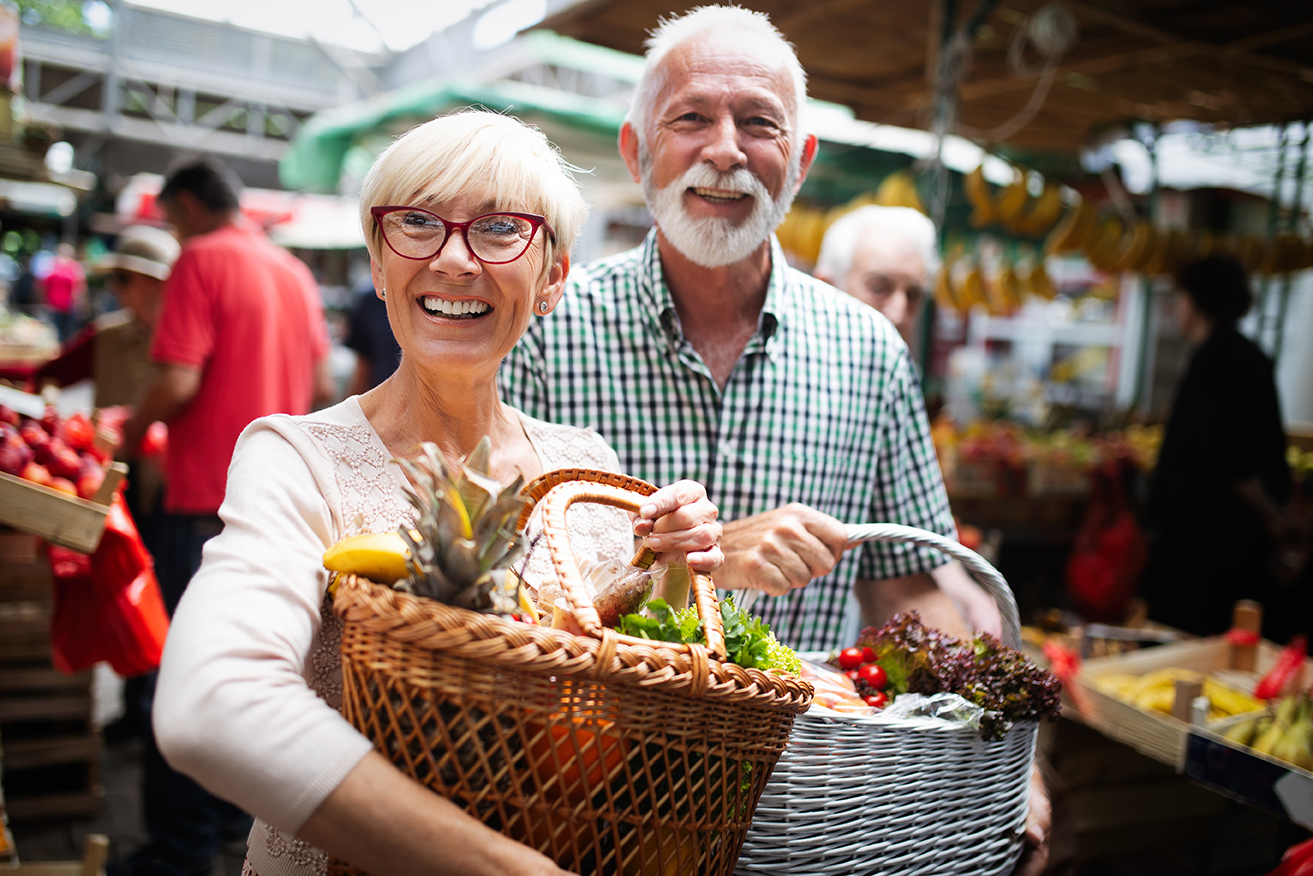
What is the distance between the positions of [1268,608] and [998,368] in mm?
9187

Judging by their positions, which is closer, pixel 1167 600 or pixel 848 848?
pixel 848 848

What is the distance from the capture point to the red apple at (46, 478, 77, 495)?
2539 mm

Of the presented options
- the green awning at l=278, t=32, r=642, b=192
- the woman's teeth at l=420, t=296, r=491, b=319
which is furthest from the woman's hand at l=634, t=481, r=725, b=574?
the green awning at l=278, t=32, r=642, b=192

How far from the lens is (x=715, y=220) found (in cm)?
193

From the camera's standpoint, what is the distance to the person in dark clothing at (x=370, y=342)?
471cm

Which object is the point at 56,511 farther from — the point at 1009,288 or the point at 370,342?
the point at 1009,288

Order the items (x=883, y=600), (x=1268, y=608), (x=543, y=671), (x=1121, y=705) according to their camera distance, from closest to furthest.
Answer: (x=543, y=671) → (x=883, y=600) → (x=1121, y=705) → (x=1268, y=608)

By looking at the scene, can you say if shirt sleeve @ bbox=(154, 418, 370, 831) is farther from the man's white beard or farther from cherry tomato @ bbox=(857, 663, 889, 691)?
the man's white beard

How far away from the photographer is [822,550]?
5.03 feet

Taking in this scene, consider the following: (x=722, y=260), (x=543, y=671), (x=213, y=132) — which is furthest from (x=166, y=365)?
(x=213, y=132)

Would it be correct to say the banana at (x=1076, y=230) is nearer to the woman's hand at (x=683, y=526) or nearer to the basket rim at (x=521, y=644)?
the woman's hand at (x=683, y=526)

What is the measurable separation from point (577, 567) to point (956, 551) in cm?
67

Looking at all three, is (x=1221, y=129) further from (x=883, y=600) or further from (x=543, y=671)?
(x=543, y=671)

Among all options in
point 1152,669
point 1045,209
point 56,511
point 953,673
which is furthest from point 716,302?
point 1045,209
